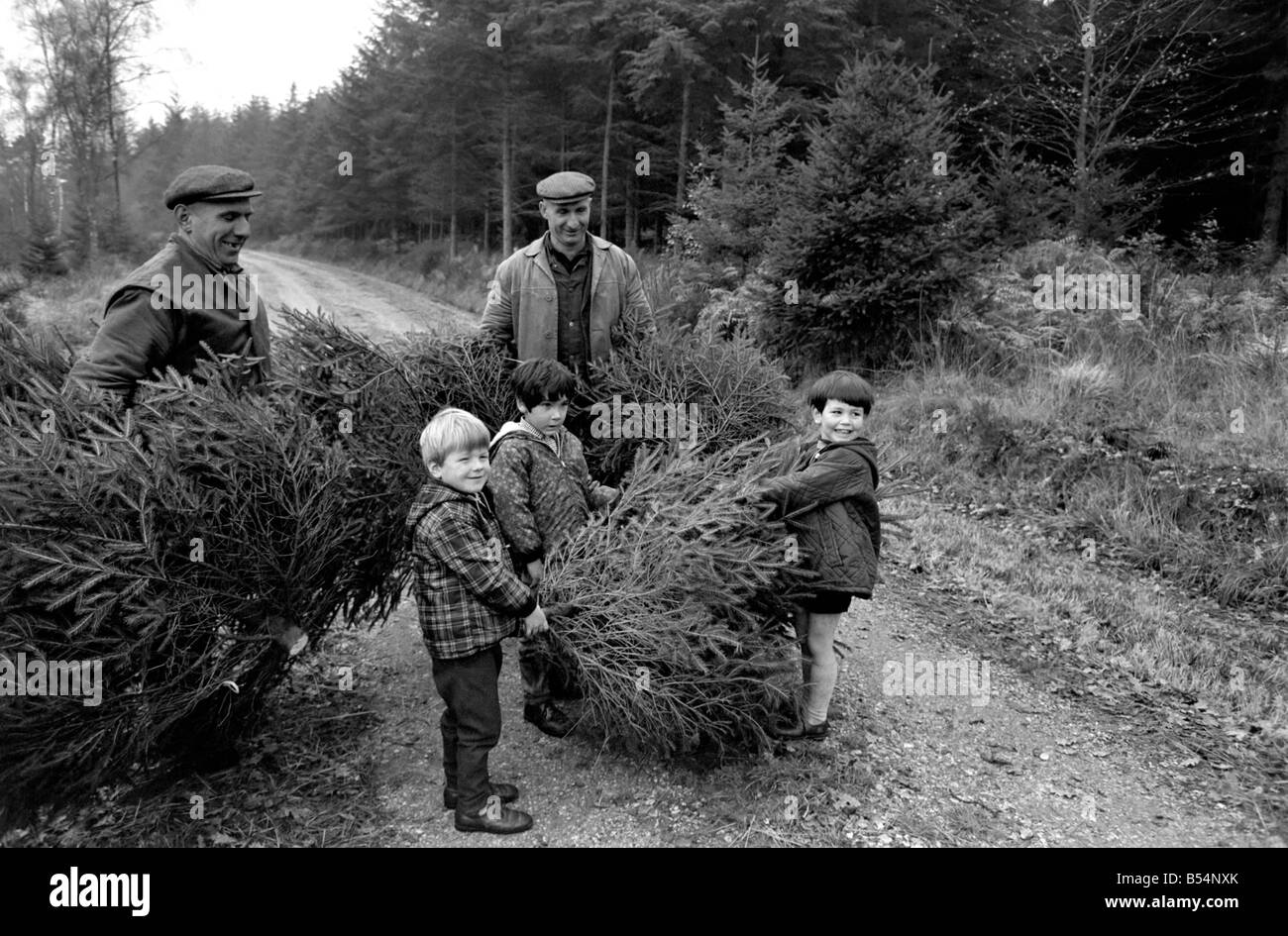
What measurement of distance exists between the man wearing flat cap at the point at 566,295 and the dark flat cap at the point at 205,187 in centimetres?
126

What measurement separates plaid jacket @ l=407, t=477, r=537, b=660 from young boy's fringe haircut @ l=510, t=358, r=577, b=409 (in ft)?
1.89

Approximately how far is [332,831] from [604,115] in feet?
70.8

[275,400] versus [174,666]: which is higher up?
[275,400]

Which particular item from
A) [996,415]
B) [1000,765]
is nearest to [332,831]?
[1000,765]

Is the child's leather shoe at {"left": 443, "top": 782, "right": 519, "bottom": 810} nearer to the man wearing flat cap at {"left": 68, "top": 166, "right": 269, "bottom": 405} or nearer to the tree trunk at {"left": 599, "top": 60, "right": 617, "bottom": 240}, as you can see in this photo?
the man wearing flat cap at {"left": 68, "top": 166, "right": 269, "bottom": 405}

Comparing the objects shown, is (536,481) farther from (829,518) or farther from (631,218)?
(631,218)

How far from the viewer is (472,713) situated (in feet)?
9.37

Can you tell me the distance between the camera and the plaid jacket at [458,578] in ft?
8.99

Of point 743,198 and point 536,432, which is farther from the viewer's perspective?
point 743,198

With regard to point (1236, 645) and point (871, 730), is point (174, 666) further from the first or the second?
point (1236, 645)

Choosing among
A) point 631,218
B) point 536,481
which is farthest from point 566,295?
point 631,218

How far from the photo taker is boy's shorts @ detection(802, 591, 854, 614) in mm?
3326

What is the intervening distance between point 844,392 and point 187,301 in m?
2.65

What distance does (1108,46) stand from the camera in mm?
13477
